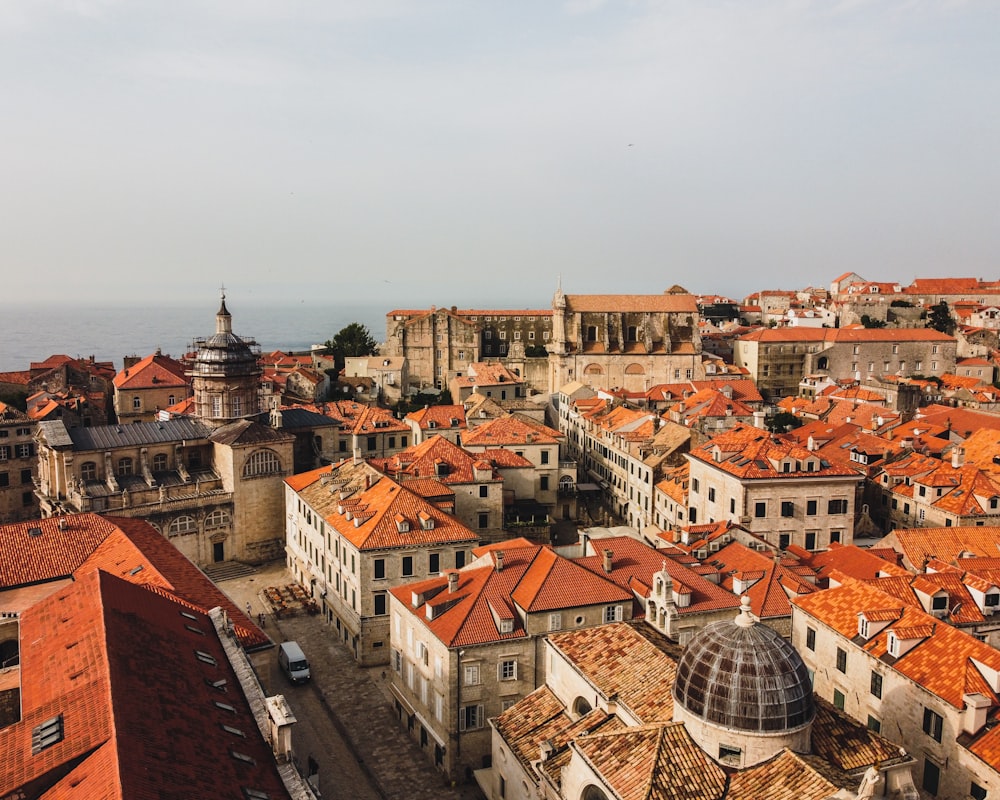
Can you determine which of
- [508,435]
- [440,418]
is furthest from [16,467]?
[508,435]

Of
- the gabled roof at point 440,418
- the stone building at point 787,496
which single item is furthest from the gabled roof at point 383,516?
the gabled roof at point 440,418

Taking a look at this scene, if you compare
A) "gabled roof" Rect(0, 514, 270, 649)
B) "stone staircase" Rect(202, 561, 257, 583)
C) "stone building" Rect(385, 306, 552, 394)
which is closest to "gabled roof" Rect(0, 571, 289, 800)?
"gabled roof" Rect(0, 514, 270, 649)

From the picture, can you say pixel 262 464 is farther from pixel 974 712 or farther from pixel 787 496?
pixel 974 712

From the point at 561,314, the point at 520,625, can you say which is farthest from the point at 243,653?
the point at 561,314

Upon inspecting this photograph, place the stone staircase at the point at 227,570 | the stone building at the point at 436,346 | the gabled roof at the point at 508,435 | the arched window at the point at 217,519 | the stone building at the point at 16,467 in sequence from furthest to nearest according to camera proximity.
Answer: the stone building at the point at 436,346
the stone building at the point at 16,467
the gabled roof at the point at 508,435
the arched window at the point at 217,519
the stone staircase at the point at 227,570

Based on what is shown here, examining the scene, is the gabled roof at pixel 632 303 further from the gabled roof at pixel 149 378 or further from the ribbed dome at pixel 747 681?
the ribbed dome at pixel 747 681

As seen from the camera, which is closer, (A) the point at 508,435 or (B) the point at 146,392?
(A) the point at 508,435
